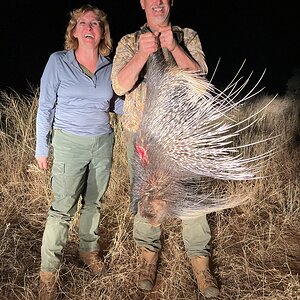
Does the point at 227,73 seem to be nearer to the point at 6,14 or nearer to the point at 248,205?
the point at 6,14

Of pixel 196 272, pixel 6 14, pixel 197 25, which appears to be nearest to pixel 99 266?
pixel 196 272

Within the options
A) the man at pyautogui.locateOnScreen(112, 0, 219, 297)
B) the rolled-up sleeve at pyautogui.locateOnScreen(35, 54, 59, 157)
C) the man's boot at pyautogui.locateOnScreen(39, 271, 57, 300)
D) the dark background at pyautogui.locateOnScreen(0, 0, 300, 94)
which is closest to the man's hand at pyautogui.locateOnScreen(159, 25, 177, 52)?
the man at pyautogui.locateOnScreen(112, 0, 219, 297)

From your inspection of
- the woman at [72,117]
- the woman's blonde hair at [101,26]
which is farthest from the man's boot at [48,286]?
the woman's blonde hair at [101,26]

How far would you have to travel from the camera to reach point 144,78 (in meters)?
2.32

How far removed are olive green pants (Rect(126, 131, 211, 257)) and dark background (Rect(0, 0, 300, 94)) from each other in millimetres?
5374

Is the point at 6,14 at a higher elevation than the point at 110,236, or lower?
higher

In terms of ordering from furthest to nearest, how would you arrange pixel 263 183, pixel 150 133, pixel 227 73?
pixel 227 73, pixel 263 183, pixel 150 133

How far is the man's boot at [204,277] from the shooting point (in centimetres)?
Result: 247

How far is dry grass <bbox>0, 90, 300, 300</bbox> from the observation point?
2506mm

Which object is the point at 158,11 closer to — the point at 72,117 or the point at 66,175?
the point at 72,117

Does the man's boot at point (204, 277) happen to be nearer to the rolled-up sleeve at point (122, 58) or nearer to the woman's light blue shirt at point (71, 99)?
the woman's light blue shirt at point (71, 99)

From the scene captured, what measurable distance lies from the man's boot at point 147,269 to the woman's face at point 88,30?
114cm

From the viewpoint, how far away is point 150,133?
217 cm

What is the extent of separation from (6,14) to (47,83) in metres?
7.74
